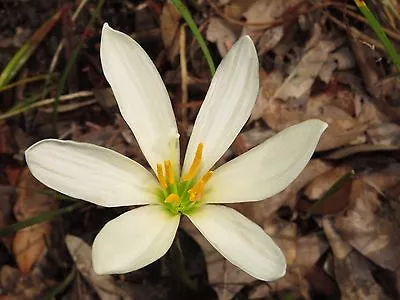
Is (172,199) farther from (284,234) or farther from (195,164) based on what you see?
(284,234)

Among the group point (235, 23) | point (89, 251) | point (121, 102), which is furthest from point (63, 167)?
point (235, 23)

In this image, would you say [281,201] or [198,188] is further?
→ [281,201]

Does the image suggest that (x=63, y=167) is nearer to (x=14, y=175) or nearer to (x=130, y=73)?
(x=130, y=73)

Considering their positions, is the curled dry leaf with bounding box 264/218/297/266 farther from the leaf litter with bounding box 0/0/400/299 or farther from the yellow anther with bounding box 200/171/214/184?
the yellow anther with bounding box 200/171/214/184

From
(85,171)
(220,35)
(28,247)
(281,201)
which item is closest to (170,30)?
(220,35)

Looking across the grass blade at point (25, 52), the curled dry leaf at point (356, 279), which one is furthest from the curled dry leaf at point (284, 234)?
the grass blade at point (25, 52)

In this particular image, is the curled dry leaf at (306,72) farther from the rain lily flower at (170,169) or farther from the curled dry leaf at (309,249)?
the rain lily flower at (170,169)
